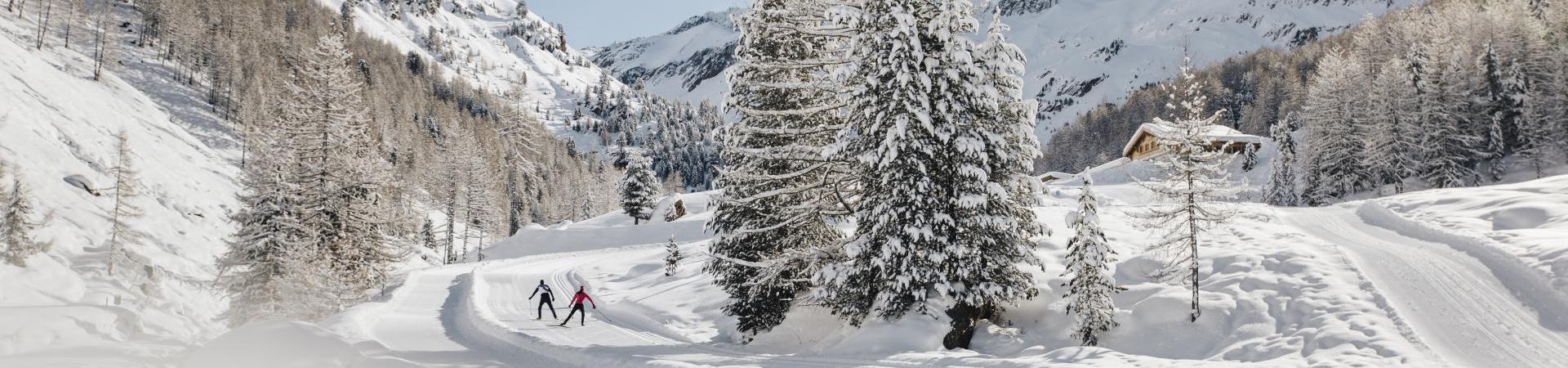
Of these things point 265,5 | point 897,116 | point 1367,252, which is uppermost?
point 265,5

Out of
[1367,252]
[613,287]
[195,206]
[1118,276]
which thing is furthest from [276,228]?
[1367,252]

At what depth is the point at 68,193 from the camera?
1406 inches

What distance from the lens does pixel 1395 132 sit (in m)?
45.2

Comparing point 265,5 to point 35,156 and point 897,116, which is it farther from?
point 897,116

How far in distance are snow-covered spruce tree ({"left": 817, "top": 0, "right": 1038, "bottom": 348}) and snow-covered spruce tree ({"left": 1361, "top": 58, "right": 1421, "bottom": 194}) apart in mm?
44498

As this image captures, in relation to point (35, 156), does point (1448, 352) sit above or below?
below

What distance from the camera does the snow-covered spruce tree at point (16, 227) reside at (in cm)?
2762

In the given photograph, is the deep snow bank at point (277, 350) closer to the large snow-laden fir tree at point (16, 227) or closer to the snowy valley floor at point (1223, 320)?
the snowy valley floor at point (1223, 320)

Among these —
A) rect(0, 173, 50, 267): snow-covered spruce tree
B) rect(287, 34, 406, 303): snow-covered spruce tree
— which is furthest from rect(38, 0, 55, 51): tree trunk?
rect(287, 34, 406, 303): snow-covered spruce tree

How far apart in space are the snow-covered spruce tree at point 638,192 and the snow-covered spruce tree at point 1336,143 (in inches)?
2077

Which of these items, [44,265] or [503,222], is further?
[503,222]

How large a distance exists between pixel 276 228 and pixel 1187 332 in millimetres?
26670

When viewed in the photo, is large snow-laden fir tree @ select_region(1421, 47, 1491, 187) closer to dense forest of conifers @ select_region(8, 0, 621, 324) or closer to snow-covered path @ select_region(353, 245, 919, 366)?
snow-covered path @ select_region(353, 245, 919, 366)

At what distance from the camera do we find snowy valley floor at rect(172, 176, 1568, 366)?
12641 mm
